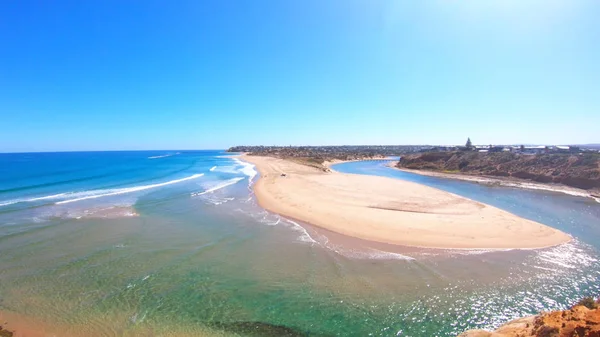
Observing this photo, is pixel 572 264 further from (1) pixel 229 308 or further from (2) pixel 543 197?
(2) pixel 543 197

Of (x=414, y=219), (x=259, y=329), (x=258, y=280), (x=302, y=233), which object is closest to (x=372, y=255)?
(x=302, y=233)

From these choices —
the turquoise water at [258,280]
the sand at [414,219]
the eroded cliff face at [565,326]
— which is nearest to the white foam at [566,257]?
the turquoise water at [258,280]

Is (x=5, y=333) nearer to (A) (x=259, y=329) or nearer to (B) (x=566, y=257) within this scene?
(A) (x=259, y=329)

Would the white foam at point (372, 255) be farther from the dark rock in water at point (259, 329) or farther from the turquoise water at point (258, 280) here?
the dark rock in water at point (259, 329)

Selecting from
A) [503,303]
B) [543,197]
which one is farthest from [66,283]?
[543,197]

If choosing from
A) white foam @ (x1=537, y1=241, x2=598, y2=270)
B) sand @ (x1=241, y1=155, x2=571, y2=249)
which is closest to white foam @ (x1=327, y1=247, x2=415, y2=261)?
sand @ (x1=241, y1=155, x2=571, y2=249)

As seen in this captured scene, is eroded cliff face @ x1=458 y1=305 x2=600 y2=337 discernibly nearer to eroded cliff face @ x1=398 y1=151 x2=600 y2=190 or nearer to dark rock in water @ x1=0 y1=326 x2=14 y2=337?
dark rock in water @ x1=0 y1=326 x2=14 y2=337
